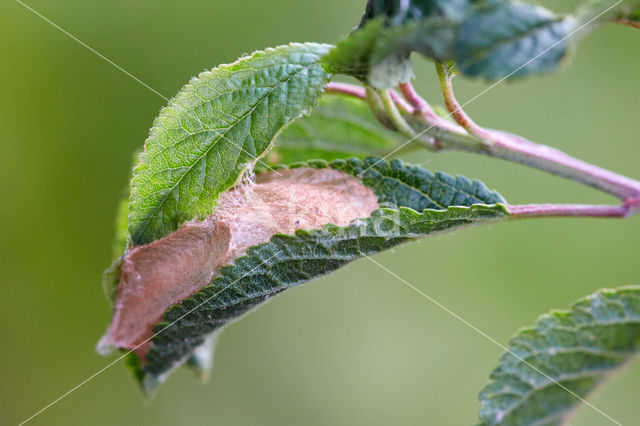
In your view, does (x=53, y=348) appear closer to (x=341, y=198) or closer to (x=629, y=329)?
(x=341, y=198)

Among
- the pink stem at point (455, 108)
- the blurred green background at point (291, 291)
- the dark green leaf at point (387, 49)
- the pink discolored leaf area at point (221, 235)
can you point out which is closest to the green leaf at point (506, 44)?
the dark green leaf at point (387, 49)

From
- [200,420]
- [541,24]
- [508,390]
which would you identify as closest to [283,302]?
[200,420]

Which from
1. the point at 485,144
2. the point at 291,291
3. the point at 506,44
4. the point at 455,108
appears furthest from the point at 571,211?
the point at 291,291

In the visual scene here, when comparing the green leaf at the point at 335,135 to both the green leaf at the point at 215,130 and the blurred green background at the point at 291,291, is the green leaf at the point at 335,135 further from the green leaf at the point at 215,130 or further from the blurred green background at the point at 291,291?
the blurred green background at the point at 291,291

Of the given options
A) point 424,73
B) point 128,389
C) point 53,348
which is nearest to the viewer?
point 53,348

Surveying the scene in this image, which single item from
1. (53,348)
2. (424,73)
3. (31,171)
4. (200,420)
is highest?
(31,171)

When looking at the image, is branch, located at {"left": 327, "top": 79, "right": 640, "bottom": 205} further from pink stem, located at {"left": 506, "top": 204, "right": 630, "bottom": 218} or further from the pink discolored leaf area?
the pink discolored leaf area

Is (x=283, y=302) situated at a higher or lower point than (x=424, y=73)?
lower
